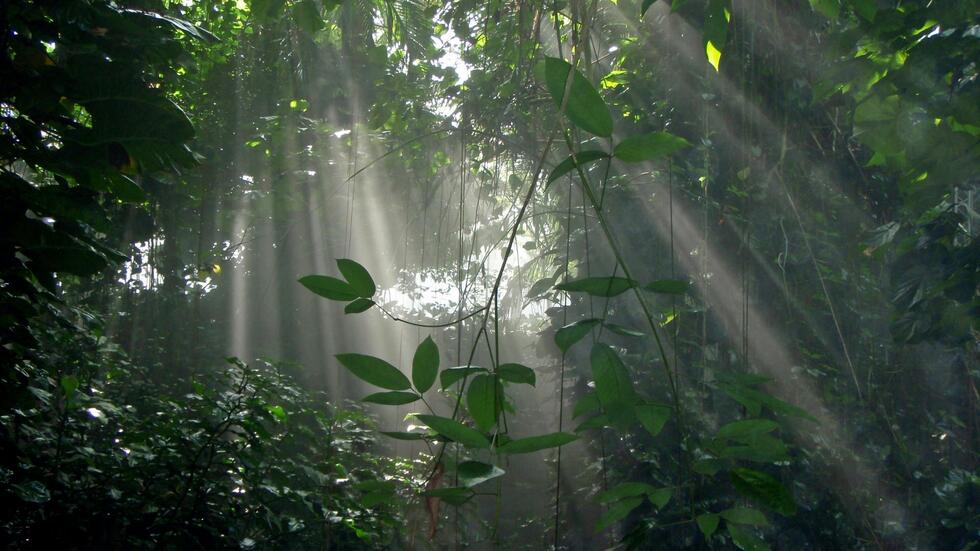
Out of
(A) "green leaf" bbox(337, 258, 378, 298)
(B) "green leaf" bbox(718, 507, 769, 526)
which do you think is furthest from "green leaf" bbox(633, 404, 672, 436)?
(A) "green leaf" bbox(337, 258, 378, 298)

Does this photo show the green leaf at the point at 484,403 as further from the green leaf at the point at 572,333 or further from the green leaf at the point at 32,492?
the green leaf at the point at 32,492

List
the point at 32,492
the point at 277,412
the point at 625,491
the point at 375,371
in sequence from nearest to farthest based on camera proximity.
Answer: the point at 375,371 < the point at 625,491 < the point at 32,492 < the point at 277,412

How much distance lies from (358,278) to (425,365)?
123 mm

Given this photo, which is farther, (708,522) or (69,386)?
(69,386)

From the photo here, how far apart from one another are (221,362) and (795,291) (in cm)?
407

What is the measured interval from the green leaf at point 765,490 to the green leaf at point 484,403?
0.24m

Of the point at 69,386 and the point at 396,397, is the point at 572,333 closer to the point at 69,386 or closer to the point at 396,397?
the point at 396,397

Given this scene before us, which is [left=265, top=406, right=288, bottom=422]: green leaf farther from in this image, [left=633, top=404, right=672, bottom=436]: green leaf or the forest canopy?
[left=633, top=404, right=672, bottom=436]: green leaf

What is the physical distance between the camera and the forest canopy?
0.94m

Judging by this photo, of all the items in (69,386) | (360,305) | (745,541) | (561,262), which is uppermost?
(561,262)

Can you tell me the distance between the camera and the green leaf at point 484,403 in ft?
2.33

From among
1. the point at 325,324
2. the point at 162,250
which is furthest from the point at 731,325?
the point at 325,324

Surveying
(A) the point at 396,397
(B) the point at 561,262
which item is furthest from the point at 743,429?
(B) the point at 561,262

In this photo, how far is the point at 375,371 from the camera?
0.74 m
